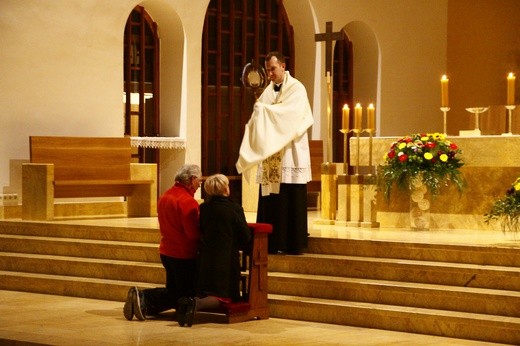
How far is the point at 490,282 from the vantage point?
8703 mm

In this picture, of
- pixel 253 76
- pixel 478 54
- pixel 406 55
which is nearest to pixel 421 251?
pixel 253 76

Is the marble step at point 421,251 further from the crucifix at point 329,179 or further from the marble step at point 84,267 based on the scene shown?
the crucifix at point 329,179

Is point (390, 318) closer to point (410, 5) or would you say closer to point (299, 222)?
point (299, 222)

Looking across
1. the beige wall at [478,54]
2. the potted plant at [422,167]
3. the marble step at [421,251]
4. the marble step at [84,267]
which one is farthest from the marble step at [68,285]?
the beige wall at [478,54]

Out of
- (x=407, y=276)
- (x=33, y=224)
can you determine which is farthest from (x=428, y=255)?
(x=33, y=224)

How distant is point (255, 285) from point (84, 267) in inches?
95.3

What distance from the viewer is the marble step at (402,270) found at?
342 inches

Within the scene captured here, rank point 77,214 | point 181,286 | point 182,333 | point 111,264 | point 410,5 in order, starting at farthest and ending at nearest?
point 410,5, point 77,214, point 111,264, point 181,286, point 182,333

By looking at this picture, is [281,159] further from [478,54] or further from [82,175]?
[478,54]

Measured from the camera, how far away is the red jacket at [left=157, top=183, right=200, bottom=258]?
8.76m

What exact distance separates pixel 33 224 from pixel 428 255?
4.60 metres

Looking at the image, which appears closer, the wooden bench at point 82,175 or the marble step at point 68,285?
the marble step at point 68,285

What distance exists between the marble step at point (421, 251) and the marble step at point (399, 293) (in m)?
0.39

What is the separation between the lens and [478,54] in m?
18.6
